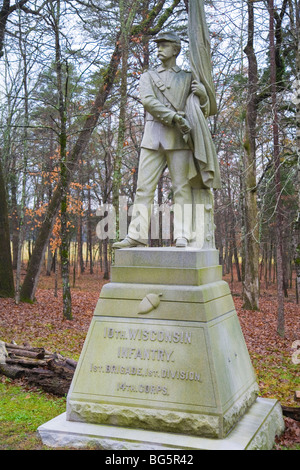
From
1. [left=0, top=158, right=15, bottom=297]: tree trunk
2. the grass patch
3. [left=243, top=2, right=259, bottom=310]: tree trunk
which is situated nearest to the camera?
the grass patch

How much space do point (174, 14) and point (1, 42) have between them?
241 inches

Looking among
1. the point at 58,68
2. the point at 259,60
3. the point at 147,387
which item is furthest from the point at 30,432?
the point at 259,60

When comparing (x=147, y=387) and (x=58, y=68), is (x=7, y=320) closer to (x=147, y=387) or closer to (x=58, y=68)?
(x=58, y=68)

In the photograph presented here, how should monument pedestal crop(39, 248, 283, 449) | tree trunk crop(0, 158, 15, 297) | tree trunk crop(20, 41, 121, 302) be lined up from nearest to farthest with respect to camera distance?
monument pedestal crop(39, 248, 283, 449) → tree trunk crop(20, 41, 121, 302) → tree trunk crop(0, 158, 15, 297)

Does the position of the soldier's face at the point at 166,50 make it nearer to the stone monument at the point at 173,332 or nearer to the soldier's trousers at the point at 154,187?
the stone monument at the point at 173,332

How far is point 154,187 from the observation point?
5699mm

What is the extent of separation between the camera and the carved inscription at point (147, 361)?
4656 millimetres

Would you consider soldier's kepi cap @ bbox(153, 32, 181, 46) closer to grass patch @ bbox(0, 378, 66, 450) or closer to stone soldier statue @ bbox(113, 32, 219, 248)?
stone soldier statue @ bbox(113, 32, 219, 248)

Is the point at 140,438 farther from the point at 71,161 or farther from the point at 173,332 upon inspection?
the point at 71,161

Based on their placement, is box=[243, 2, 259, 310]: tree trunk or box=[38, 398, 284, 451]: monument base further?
box=[243, 2, 259, 310]: tree trunk

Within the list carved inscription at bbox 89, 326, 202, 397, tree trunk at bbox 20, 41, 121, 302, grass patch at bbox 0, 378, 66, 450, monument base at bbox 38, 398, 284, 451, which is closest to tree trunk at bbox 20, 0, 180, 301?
tree trunk at bbox 20, 41, 121, 302

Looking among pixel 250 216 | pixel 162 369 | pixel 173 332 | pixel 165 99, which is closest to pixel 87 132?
pixel 250 216

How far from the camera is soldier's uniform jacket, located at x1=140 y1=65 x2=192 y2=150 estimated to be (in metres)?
5.65

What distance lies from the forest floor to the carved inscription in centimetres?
99
